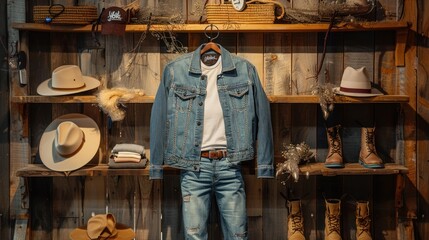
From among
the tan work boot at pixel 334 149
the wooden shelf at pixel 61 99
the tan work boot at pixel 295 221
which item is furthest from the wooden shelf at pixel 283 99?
the tan work boot at pixel 295 221

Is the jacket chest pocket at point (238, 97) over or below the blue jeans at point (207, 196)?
over

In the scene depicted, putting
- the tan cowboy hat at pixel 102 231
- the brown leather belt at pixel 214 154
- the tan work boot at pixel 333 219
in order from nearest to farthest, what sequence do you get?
the brown leather belt at pixel 214 154 → the tan cowboy hat at pixel 102 231 → the tan work boot at pixel 333 219

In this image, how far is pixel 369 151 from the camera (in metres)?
4.07

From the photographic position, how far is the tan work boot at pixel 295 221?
4.10 m

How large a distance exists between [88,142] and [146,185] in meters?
0.49

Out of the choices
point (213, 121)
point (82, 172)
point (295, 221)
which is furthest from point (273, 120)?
point (82, 172)

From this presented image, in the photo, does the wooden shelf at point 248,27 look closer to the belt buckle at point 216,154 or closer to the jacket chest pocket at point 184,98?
the jacket chest pocket at point 184,98

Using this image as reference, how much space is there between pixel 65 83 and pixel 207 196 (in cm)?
109

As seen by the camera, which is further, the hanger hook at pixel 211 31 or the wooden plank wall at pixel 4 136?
the wooden plank wall at pixel 4 136

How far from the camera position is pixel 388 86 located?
167 inches

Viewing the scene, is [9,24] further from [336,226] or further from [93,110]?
[336,226]

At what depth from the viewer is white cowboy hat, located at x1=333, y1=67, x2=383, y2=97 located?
397 centimetres

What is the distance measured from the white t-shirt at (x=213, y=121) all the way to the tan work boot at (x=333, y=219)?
2.65 ft

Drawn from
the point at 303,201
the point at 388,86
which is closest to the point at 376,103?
the point at 388,86
